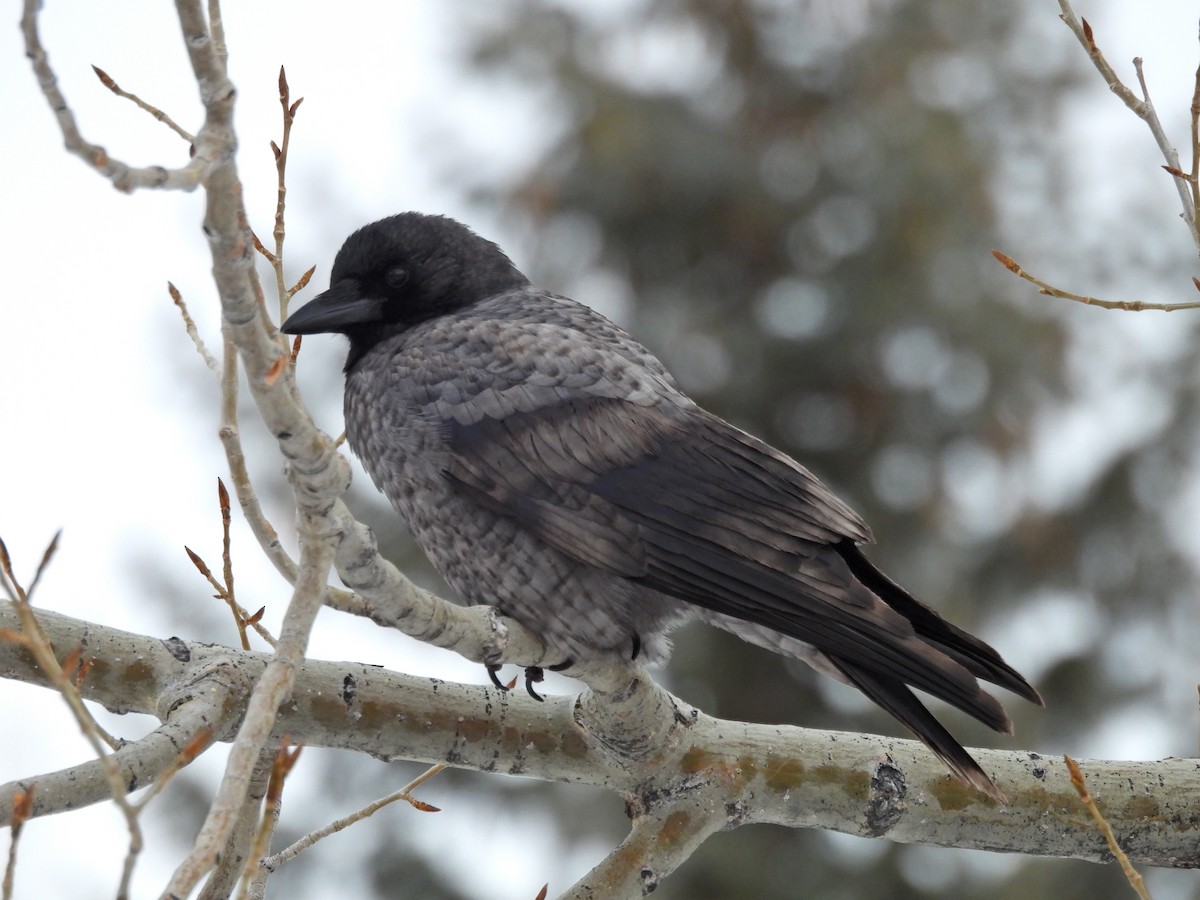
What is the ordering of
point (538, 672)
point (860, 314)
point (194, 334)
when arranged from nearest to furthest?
point (194, 334) < point (538, 672) < point (860, 314)

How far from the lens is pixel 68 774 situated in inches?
89.1

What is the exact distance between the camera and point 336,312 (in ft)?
12.0

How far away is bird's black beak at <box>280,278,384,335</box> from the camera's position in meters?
3.60

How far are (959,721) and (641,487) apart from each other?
560 centimetres

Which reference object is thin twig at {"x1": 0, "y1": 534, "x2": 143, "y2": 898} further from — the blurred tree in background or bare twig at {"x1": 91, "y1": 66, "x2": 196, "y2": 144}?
the blurred tree in background

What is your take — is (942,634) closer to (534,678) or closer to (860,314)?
(534,678)

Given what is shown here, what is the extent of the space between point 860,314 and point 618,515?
19.6ft

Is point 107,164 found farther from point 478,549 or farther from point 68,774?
point 478,549

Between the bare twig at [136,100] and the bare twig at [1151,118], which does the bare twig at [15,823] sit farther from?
the bare twig at [1151,118]

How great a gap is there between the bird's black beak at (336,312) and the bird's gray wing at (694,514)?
2.02 feet

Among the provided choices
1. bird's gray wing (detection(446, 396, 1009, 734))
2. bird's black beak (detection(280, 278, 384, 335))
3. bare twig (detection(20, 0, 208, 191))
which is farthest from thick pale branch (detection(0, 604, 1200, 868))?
bare twig (detection(20, 0, 208, 191))

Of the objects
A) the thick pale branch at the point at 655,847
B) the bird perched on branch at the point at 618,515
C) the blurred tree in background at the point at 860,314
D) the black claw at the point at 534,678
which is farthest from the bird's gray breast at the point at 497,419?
the blurred tree in background at the point at 860,314

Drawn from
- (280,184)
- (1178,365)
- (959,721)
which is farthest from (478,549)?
(1178,365)

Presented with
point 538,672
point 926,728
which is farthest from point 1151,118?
point 538,672
